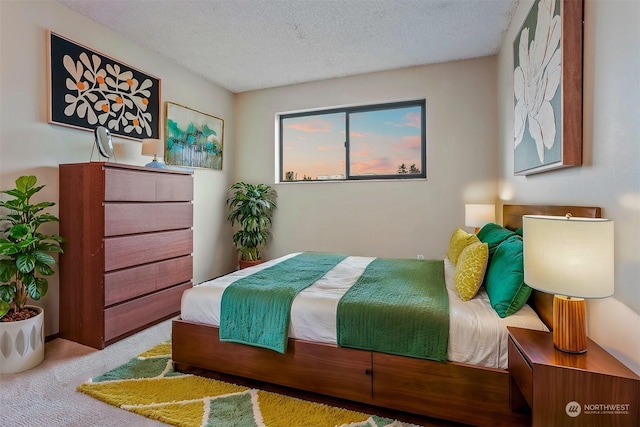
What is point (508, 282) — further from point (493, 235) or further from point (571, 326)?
point (493, 235)

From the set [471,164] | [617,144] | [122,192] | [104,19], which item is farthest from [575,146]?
[104,19]

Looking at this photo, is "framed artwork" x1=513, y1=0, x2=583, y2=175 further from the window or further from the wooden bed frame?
the window

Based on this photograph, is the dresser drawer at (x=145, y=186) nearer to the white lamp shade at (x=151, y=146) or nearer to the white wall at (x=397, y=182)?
the white lamp shade at (x=151, y=146)

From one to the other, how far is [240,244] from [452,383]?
11.3 ft

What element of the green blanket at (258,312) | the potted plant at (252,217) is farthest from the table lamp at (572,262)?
the potted plant at (252,217)

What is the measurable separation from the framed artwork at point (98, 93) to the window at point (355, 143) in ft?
5.96

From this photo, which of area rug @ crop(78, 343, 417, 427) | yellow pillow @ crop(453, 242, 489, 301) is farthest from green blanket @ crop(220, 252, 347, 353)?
yellow pillow @ crop(453, 242, 489, 301)

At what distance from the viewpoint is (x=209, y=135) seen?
4238mm

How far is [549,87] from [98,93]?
350 cm

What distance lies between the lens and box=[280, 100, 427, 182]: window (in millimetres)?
4039

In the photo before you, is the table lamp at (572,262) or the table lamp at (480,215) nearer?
the table lamp at (572,262)

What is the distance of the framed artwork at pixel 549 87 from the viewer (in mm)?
1524

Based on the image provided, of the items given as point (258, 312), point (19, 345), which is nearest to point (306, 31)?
point (258, 312)

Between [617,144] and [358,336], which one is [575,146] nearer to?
[617,144]
